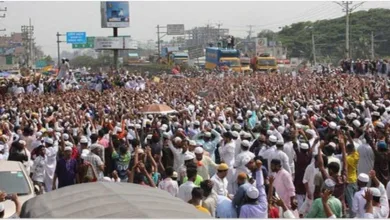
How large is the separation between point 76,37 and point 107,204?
65.5 m

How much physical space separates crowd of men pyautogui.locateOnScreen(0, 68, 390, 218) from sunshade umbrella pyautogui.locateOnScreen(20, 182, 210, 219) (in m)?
1.04

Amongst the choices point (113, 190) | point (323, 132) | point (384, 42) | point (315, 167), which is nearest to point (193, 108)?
point (323, 132)

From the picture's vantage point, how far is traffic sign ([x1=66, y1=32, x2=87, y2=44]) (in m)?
68.1

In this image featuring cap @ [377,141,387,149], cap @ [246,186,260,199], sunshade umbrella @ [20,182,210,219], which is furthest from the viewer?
cap @ [377,141,387,149]

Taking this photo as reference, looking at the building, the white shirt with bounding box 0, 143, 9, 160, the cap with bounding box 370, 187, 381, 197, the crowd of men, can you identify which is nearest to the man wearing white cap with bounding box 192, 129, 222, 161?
the crowd of men

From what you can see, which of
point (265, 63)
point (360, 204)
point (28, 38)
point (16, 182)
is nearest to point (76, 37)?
point (265, 63)

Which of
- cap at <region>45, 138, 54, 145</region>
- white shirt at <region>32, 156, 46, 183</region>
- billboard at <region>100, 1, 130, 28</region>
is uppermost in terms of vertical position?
billboard at <region>100, 1, 130, 28</region>

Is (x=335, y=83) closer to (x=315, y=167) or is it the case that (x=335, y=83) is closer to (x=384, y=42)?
(x=315, y=167)

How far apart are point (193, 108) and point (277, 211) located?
8744 mm

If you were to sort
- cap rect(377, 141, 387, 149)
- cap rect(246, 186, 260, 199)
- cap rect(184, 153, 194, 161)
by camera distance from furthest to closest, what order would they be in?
cap rect(377, 141, 387, 149) < cap rect(184, 153, 194, 161) < cap rect(246, 186, 260, 199)

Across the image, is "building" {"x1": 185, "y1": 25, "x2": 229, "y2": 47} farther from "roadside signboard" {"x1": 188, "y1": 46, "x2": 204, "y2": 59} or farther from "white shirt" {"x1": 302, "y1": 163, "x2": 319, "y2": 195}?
"white shirt" {"x1": 302, "y1": 163, "x2": 319, "y2": 195}

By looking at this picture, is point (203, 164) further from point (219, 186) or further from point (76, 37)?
point (76, 37)

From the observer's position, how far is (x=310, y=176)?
795 cm

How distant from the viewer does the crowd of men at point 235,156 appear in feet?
21.5
